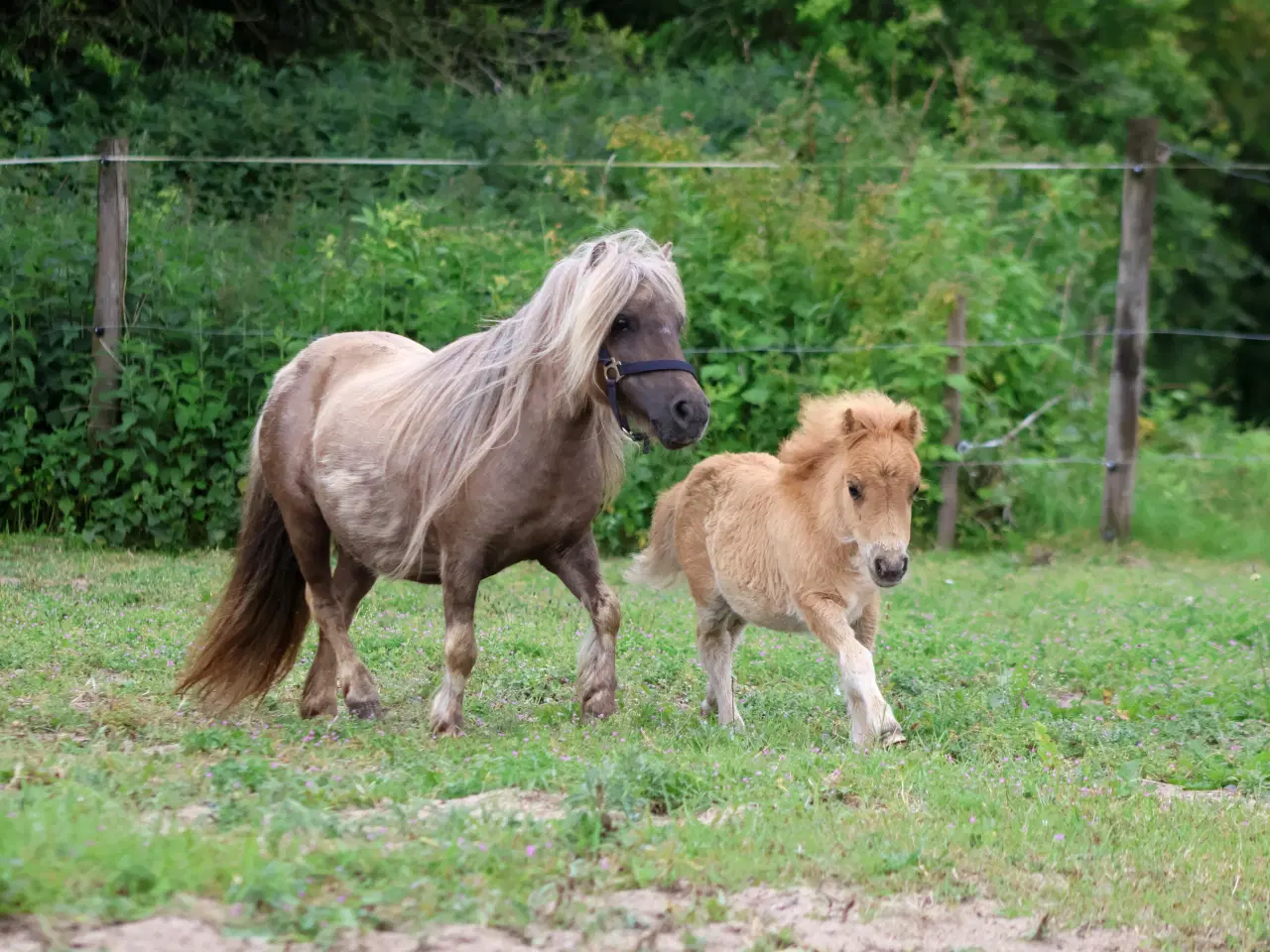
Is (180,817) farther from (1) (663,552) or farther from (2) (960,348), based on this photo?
(2) (960,348)

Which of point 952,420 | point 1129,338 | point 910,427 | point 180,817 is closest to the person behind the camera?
point 180,817

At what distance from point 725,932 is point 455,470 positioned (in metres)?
2.64

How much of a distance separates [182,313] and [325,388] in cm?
443

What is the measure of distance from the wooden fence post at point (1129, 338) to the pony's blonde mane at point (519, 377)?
283 inches

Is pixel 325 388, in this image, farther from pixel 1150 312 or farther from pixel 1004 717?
pixel 1150 312

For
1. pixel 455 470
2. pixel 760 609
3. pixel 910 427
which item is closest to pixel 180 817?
pixel 455 470

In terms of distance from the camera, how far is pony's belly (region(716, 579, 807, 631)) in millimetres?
6375

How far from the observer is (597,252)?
587cm

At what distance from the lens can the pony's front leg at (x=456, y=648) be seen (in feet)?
19.3

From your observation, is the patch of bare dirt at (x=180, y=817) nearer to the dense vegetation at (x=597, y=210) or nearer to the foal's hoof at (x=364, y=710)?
the foal's hoof at (x=364, y=710)

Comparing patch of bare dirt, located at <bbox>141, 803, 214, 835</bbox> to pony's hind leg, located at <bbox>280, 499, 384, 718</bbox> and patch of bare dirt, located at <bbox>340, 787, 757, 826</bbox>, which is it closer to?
patch of bare dirt, located at <bbox>340, 787, 757, 826</bbox>

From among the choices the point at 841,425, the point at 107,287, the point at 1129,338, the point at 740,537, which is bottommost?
the point at 740,537

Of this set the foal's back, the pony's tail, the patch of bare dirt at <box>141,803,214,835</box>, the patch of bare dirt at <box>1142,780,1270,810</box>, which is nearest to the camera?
the patch of bare dirt at <box>141,803,214,835</box>

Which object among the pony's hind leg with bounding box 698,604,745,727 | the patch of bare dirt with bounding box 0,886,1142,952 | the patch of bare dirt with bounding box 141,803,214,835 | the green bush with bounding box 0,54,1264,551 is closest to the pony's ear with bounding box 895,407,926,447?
the pony's hind leg with bounding box 698,604,745,727
